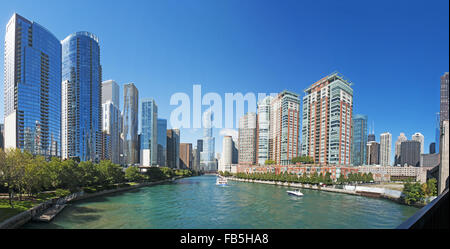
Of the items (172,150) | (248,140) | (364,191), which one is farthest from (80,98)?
(364,191)

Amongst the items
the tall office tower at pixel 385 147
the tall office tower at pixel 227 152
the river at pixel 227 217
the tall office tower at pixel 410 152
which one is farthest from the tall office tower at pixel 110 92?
the tall office tower at pixel 410 152

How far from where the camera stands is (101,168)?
1344 inches

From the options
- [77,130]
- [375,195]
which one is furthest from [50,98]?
[375,195]

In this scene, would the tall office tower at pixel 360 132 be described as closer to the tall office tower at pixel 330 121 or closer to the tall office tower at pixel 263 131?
the tall office tower at pixel 263 131

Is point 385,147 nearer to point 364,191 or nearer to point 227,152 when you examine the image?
point 227,152

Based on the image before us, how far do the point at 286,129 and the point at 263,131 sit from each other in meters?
14.0

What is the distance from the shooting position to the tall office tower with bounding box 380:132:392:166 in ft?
370

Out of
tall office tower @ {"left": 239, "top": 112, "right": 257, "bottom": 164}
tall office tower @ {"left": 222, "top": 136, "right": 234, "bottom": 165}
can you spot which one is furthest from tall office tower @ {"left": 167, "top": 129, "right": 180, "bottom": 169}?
tall office tower @ {"left": 239, "top": 112, "right": 257, "bottom": 164}

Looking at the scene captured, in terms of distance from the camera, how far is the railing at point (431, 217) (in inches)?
100.0

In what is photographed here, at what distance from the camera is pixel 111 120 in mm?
115625

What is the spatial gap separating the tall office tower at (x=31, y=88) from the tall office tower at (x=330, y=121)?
7505 cm

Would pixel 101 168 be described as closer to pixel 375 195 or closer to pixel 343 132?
pixel 375 195

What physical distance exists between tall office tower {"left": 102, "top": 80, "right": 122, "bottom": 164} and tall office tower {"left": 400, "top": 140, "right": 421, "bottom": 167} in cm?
15445
